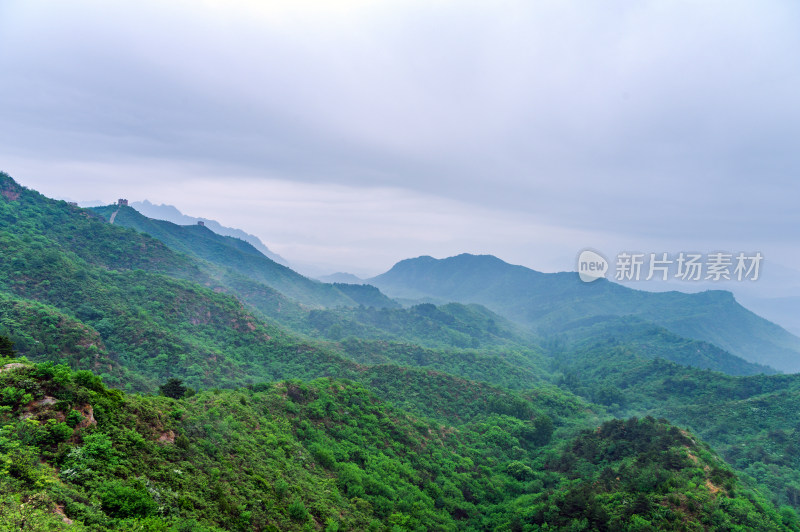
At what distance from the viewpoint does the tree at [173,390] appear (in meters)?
26.8

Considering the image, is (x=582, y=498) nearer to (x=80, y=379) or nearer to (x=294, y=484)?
(x=294, y=484)

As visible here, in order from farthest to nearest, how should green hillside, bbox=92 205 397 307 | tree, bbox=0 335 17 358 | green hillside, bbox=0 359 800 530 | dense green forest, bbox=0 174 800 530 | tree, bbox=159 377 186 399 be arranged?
1. green hillside, bbox=92 205 397 307
2. tree, bbox=159 377 186 399
3. tree, bbox=0 335 17 358
4. dense green forest, bbox=0 174 800 530
5. green hillside, bbox=0 359 800 530

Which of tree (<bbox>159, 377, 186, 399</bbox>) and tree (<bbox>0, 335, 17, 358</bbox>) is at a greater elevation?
tree (<bbox>0, 335, 17, 358</bbox>)

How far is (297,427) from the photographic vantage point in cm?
3039

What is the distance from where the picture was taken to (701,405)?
63219 mm

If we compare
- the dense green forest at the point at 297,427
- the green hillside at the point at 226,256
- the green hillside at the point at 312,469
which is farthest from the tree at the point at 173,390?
the green hillside at the point at 226,256

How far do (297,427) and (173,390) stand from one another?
10154 millimetres

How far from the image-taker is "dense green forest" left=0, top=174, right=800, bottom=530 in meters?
13.7

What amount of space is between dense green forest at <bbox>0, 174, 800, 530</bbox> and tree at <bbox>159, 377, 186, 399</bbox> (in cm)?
12

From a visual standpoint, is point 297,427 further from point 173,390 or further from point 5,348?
point 5,348

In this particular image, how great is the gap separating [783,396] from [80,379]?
8678 cm

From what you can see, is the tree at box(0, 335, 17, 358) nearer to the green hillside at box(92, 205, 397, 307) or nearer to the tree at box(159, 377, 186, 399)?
the tree at box(159, 377, 186, 399)

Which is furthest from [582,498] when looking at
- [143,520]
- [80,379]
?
[80,379]

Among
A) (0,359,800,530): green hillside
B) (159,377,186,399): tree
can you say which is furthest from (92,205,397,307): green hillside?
(159,377,186,399): tree
